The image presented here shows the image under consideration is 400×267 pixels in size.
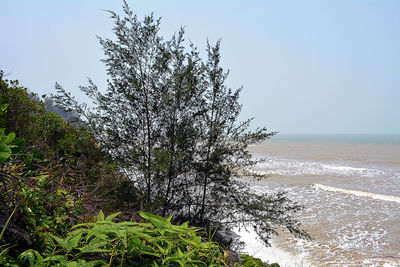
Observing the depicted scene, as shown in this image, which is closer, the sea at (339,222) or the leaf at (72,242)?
the leaf at (72,242)

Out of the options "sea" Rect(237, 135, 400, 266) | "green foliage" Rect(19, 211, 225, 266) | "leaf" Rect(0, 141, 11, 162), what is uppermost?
"leaf" Rect(0, 141, 11, 162)

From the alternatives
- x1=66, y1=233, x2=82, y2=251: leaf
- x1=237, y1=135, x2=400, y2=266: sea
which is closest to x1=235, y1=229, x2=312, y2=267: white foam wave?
x1=237, y1=135, x2=400, y2=266: sea

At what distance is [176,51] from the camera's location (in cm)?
748

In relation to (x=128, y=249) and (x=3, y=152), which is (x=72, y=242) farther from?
(x=3, y=152)

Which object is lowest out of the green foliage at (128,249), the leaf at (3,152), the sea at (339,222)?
the sea at (339,222)

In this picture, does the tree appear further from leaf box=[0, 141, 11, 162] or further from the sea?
leaf box=[0, 141, 11, 162]

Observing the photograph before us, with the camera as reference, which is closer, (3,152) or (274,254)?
(3,152)

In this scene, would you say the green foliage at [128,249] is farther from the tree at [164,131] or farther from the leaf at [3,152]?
the tree at [164,131]

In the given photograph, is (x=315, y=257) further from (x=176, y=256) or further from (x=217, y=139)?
(x=176, y=256)

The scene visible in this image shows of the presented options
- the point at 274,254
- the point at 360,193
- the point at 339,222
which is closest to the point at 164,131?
the point at 274,254

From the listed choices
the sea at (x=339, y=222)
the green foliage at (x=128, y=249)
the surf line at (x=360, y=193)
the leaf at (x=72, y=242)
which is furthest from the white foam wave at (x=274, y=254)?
the surf line at (x=360, y=193)

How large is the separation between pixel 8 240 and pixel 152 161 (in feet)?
18.5

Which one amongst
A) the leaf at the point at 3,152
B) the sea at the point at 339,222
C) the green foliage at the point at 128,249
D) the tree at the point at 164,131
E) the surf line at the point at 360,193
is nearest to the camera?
the green foliage at the point at 128,249

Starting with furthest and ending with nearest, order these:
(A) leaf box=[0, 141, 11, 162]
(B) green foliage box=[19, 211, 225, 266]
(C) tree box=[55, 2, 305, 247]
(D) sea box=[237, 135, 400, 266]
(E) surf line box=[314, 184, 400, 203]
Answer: (E) surf line box=[314, 184, 400, 203], (D) sea box=[237, 135, 400, 266], (C) tree box=[55, 2, 305, 247], (A) leaf box=[0, 141, 11, 162], (B) green foliage box=[19, 211, 225, 266]
